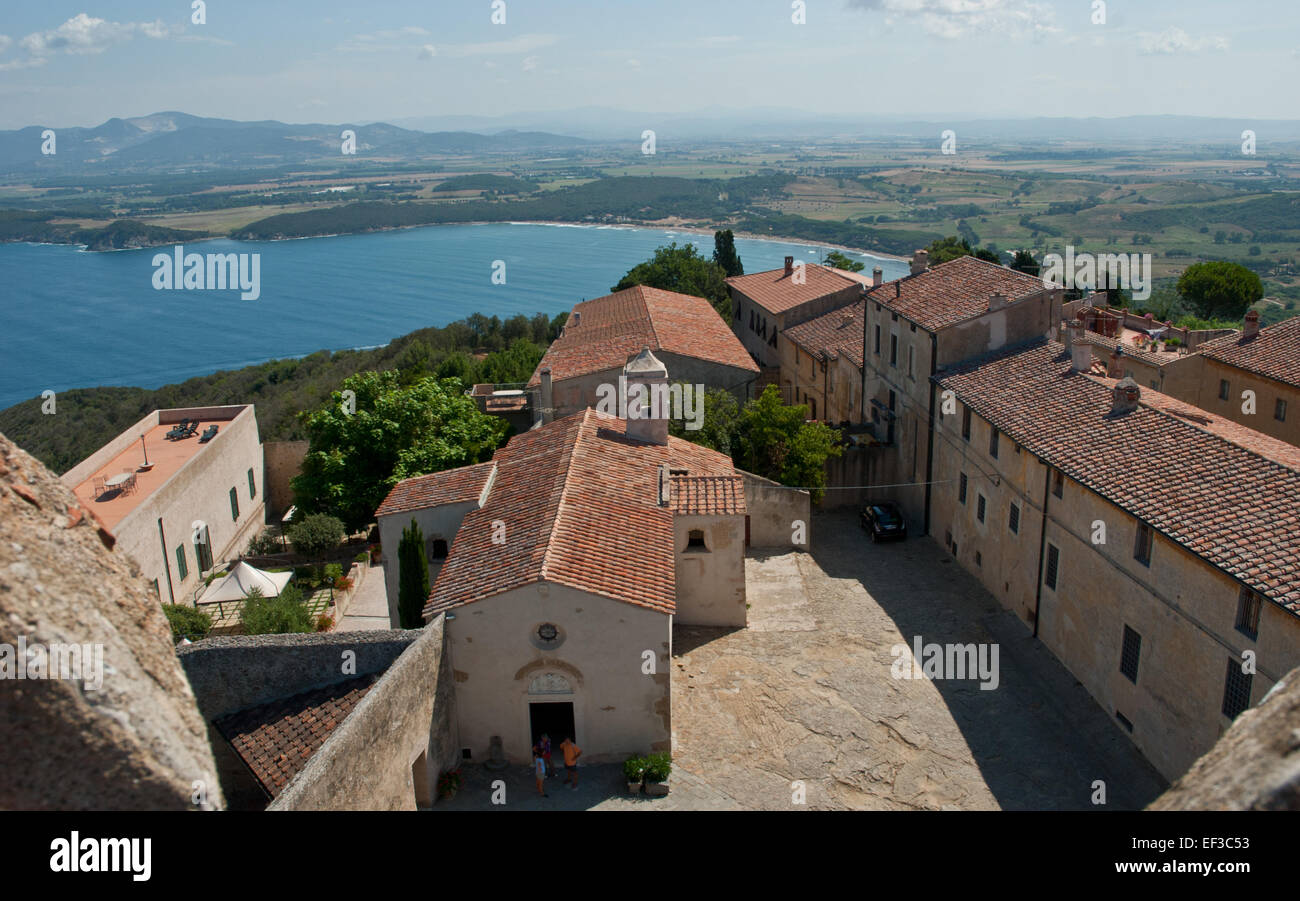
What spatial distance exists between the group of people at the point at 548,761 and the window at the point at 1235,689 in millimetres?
12217

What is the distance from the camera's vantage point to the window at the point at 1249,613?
16891 mm

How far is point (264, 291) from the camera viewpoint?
144m

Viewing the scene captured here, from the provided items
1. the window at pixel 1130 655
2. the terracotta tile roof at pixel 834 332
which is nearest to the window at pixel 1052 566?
the window at pixel 1130 655

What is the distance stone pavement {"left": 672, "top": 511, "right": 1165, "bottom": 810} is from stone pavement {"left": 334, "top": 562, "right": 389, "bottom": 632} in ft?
31.5

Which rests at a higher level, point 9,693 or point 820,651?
point 9,693

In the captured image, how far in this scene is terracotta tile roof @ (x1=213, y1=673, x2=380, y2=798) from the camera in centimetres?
1795

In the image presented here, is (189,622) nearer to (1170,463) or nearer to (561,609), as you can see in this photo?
(561,609)

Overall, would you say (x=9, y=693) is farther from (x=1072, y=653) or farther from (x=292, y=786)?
(x=1072, y=653)

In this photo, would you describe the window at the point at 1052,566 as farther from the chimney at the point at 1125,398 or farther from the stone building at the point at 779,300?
the stone building at the point at 779,300

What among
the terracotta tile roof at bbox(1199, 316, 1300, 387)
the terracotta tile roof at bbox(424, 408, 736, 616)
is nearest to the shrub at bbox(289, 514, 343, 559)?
the terracotta tile roof at bbox(424, 408, 736, 616)

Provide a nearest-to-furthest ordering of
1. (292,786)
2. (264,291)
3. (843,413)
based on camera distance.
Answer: (292,786) → (843,413) → (264,291)

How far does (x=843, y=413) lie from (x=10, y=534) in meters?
37.8

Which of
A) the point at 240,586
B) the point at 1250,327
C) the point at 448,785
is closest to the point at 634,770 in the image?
the point at 448,785
